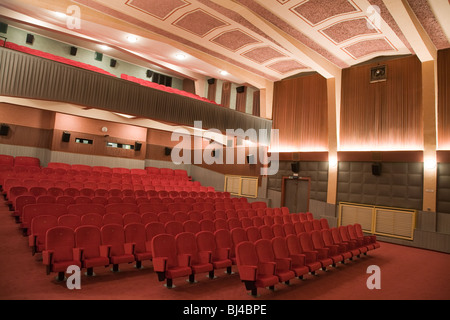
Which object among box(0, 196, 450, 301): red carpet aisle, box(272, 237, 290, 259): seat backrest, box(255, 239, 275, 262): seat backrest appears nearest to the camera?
box(0, 196, 450, 301): red carpet aisle

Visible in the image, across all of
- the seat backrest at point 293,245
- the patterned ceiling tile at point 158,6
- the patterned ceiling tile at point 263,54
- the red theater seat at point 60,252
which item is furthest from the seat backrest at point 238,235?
the patterned ceiling tile at point 263,54

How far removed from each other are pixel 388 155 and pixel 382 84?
6.42 feet

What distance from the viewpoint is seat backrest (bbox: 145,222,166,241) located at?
3693 millimetres

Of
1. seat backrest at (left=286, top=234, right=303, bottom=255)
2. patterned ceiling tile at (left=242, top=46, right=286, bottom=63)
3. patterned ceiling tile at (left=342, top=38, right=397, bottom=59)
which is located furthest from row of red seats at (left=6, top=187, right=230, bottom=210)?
patterned ceiling tile at (left=342, top=38, right=397, bottom=59)

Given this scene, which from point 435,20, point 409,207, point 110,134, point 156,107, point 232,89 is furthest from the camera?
point 232,89

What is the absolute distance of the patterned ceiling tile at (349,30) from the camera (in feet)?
21.6

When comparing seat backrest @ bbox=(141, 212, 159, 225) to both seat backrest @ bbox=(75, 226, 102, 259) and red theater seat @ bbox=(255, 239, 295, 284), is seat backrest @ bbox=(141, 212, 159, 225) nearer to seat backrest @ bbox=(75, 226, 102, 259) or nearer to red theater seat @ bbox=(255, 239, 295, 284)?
seat backrest @ bbox=(75, 226, 102, 259)

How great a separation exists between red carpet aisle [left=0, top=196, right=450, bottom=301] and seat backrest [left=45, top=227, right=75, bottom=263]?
0.70 ft

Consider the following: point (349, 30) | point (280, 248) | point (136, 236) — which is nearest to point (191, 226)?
point (136, 236)

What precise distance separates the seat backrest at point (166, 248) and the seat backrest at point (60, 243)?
2.73ft

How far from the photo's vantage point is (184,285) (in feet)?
10.3

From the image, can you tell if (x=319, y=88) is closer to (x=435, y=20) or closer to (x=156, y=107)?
(x=435, y=20)

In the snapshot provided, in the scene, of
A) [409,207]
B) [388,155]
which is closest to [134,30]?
[388,155]
